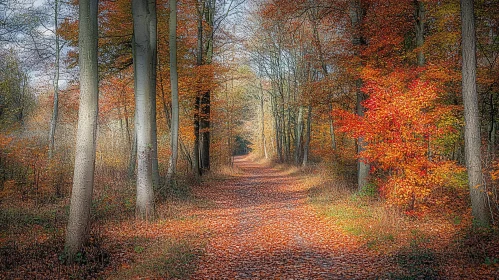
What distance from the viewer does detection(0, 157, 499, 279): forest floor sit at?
561 cm

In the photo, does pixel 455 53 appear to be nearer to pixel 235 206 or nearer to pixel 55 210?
pixel 235 206

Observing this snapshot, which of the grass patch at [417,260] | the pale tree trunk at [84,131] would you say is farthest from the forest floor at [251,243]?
the pale tree trunk at [84,131]

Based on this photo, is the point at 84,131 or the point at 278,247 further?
the point at 278,247

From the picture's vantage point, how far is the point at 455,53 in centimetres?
1399

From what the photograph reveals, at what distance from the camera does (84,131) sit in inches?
233

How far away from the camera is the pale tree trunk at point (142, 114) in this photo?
9.12 meters

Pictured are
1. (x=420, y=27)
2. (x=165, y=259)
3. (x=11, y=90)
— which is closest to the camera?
(x=165, y=259)

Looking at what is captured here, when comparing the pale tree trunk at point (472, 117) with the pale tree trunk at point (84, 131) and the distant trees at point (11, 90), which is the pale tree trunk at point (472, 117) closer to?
the pale tree trunk at point (84, 131)

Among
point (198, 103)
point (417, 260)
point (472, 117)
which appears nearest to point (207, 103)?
point (198, 103)

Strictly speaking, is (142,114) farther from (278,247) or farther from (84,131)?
(278,247)

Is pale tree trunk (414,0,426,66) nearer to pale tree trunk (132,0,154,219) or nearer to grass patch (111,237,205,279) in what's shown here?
pale tree trunk (132,0,154,219)

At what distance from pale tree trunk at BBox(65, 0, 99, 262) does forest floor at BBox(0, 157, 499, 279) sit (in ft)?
→ 1.33

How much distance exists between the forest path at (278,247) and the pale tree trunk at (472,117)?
295cm

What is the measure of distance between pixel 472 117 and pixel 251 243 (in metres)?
5.70
